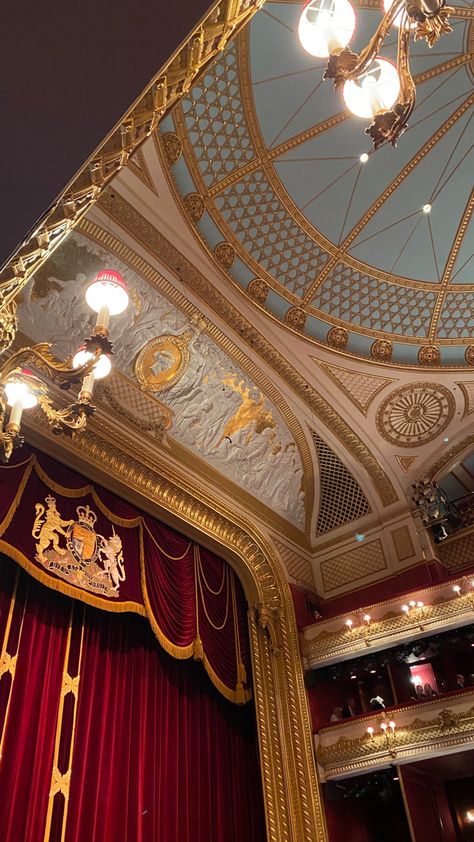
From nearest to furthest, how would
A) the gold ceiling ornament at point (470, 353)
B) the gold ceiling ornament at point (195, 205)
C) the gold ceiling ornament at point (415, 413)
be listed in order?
the gold ceiling ornament at point (195, 205) < the gold ceiling ornament at point (470, 353) < the gold ceiling ornament at point (415, 413)

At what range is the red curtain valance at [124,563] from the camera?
231 inches

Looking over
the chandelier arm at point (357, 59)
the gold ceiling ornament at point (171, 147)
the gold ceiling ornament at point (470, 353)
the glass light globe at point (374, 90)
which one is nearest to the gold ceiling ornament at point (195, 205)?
the gold ceiling ornament at point (171, 147)

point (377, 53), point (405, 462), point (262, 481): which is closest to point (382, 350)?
point (405, 462)

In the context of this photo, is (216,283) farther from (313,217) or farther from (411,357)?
(411,357)

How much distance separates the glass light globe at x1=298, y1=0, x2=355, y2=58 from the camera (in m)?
4.20

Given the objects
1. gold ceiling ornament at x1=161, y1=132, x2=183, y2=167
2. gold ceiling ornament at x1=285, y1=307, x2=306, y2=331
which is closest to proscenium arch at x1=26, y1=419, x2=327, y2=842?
gold ceiling ornament at x1=285, y1=307, x2=306, y2=331

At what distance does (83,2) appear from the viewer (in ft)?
4.75

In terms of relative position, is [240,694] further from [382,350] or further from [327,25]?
[327,25]

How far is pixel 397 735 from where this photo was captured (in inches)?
271

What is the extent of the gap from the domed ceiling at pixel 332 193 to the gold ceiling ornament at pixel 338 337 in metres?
0.01

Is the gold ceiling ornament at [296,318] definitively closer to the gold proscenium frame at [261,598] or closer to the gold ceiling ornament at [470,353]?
the gold ceiling ornament at [470,353]

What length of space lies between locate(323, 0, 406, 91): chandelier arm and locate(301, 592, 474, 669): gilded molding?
566 centimetres

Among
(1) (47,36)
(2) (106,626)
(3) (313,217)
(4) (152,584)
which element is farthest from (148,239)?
(1) (47,36)

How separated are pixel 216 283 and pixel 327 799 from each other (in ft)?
19.9
